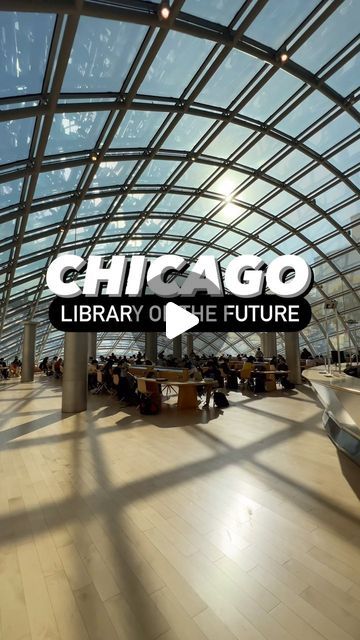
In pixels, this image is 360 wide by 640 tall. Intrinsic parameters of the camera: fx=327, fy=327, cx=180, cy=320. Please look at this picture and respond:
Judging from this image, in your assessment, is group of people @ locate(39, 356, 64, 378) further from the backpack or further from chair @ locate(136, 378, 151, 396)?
the backpack

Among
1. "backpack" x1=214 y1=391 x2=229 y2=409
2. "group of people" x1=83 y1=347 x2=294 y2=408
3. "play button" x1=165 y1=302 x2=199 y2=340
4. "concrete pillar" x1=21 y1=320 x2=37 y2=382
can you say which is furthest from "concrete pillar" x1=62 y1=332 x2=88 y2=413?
"concrete pillar" x1=21 y1=320 x2=37 y2=382

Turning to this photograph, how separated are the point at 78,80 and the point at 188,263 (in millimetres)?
20479

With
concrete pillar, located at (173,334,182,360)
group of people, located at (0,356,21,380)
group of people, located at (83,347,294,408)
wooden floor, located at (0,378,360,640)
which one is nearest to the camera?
wooden floor, located at (0,378,360,640)

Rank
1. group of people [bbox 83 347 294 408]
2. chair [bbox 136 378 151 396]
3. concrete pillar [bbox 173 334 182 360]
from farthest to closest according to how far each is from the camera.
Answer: concrete pillar [bbox 173 334 182 360], group of people [bbox 83 347 294 408], chair [bbox 136 378 151 396]

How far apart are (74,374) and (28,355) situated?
13.9 metres

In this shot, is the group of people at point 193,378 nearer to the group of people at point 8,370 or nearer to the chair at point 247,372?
the chair at point 247,372

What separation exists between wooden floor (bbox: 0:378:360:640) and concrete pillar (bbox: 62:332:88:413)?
349cm

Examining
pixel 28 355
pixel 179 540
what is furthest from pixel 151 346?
pixel 179 540

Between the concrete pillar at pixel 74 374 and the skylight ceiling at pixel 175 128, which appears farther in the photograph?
the concrete pillar at pixel 74 374

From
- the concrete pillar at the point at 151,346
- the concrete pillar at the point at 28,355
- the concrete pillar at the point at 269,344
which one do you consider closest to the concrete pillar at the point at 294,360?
the concrete pillar at the point at 269,344

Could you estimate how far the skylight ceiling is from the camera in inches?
360

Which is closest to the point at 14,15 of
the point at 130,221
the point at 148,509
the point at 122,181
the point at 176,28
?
the point at 176,28

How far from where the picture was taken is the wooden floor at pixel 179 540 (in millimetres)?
2520

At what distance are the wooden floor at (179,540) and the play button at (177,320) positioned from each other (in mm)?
5326
